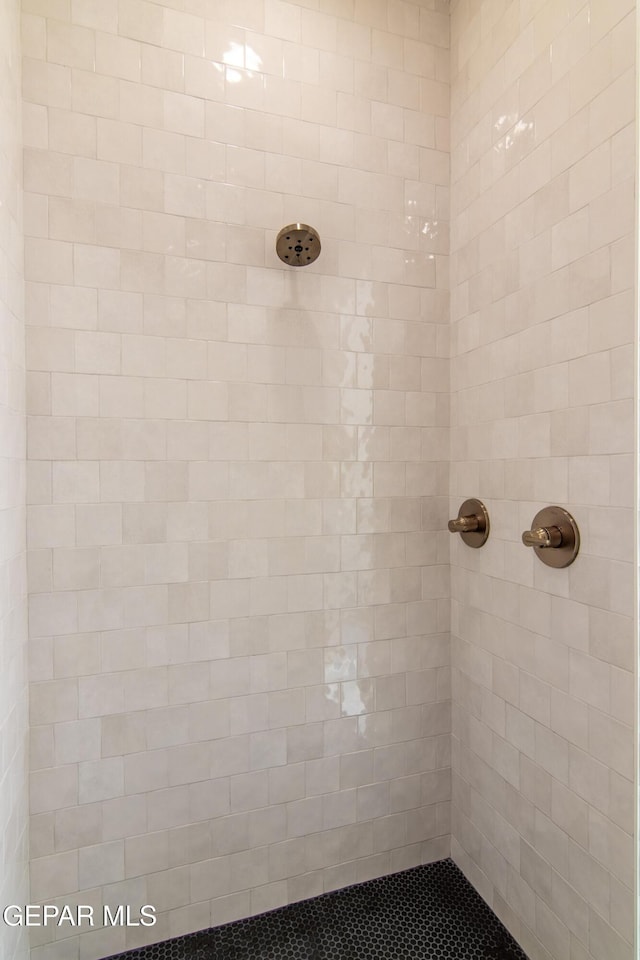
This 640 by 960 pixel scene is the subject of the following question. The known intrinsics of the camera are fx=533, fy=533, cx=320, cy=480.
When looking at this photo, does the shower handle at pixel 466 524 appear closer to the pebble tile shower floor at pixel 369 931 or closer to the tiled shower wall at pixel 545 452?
the tiled shower wall at pixel 545 452

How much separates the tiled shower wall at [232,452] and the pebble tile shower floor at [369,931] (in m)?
0.04

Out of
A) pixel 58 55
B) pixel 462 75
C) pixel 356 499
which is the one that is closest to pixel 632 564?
pixel 356 499

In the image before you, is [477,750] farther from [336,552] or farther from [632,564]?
[632,564]

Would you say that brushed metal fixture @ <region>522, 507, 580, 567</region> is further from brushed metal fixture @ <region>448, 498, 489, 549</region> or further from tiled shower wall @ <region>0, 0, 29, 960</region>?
tiled shower wall @ <region>0, 0, 29, 960</region>

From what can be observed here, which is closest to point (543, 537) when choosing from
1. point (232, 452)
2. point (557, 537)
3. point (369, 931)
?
point (557, 537)

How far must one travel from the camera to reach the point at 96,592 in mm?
1291

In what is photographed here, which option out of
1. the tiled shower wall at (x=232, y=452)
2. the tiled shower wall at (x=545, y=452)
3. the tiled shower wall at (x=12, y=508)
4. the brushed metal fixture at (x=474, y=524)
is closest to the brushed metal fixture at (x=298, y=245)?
the tiled shower wall at (x=232, y=452)

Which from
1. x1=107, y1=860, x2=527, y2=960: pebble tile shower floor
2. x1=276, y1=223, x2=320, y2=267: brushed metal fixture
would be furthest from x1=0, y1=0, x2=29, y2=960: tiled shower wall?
x1=276, y1=223, x2=320, y2=267: brushed metal fixture

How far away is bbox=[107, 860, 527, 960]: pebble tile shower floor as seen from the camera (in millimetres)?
1301

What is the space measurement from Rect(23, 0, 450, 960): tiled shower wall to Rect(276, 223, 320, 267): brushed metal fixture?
6 cm

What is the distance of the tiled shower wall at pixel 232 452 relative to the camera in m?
1.27

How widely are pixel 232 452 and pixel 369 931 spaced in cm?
128

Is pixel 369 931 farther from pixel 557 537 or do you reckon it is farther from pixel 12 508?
pixel 12 508

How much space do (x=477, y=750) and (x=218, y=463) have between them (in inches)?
42.0
